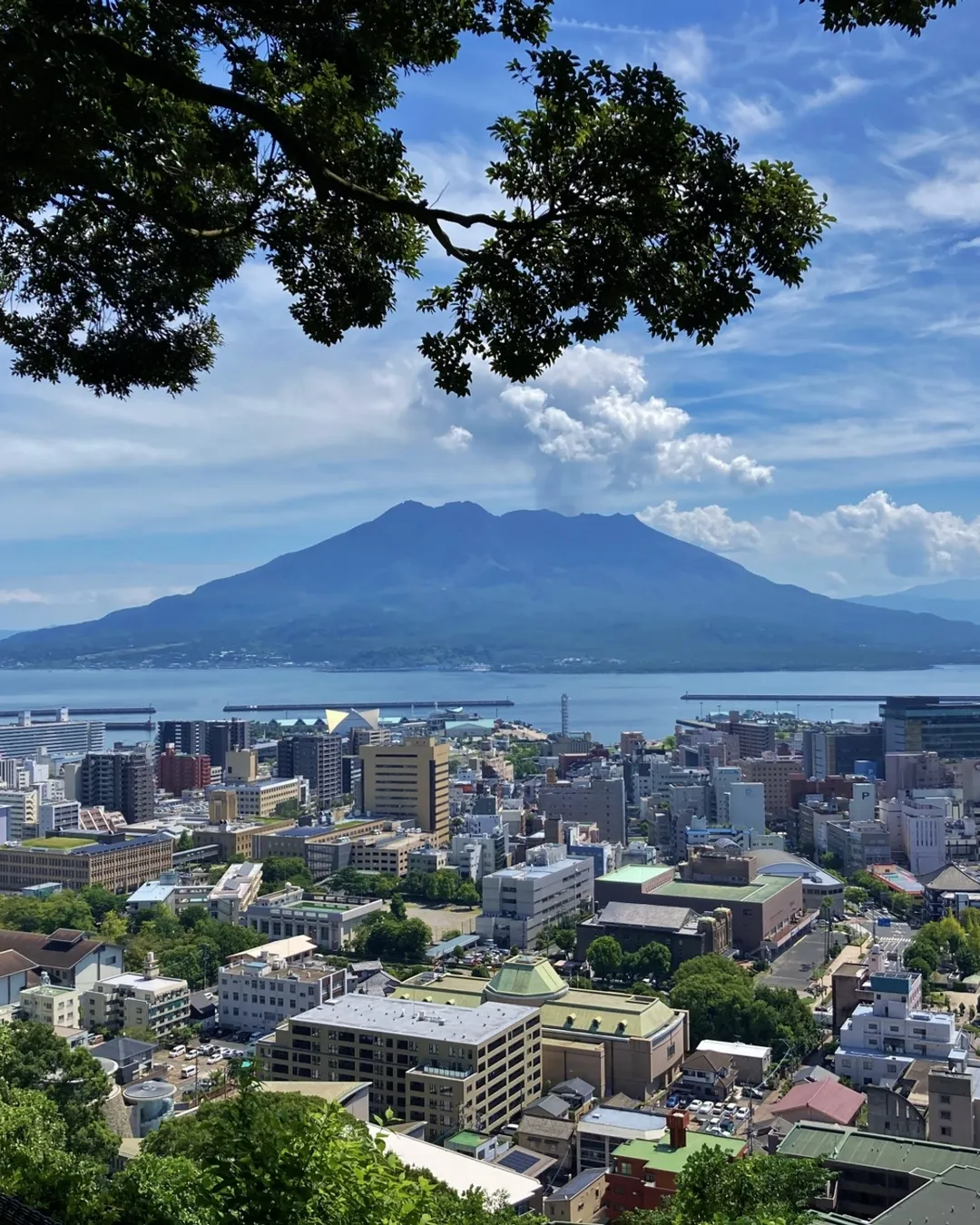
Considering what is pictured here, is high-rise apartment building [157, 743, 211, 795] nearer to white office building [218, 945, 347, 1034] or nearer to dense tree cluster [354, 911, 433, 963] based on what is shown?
dense tree cluster [354, 911, 433, 963]

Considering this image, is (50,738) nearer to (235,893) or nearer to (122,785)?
(122,785)

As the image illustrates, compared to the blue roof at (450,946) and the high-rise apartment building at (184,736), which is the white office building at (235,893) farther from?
the high-rise apartment building at (184,736)

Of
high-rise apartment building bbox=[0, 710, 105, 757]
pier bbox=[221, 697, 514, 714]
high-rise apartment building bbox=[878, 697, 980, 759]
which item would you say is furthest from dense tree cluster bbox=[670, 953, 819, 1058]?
pier bbox=[221, 697, 514, 714]

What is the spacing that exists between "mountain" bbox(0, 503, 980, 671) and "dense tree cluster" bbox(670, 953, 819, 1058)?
196 ft

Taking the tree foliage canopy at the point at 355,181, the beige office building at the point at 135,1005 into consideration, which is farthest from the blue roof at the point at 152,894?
the tree foliage canopy at the point at 355,181

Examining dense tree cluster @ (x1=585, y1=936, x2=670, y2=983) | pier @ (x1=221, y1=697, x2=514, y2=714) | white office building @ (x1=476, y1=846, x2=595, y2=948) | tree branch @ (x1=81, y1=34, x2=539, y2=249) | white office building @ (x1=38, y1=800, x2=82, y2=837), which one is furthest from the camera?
pier @ (x1=221, y1=697, x2=514, y2=714)

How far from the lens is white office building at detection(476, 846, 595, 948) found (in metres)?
13.0

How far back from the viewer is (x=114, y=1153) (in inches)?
213

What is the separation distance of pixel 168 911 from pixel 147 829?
578 centimetres

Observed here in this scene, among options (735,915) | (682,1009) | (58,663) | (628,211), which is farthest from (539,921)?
(58,663)

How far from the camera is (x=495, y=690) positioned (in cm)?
6112

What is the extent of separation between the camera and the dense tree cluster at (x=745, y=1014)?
903 cm

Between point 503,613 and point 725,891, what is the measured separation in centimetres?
7988

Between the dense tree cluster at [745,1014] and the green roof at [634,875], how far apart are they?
10.3ft
